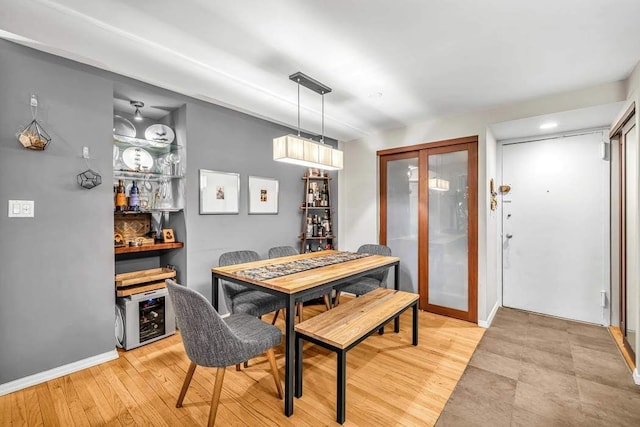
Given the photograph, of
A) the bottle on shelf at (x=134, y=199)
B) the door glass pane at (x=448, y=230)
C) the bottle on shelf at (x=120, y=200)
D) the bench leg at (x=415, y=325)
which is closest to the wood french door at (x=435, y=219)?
the door glass pane at (x=448, y=230)

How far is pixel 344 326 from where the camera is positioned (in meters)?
2.03

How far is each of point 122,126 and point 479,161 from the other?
3.99 m

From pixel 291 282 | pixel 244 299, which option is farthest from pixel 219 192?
pixel 291 282

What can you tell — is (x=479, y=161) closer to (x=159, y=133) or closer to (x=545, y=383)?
(x=545, y=383)

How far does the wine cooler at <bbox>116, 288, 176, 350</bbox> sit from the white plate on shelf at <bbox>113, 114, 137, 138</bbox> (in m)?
1.70

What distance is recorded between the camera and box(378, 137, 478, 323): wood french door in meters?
3.45

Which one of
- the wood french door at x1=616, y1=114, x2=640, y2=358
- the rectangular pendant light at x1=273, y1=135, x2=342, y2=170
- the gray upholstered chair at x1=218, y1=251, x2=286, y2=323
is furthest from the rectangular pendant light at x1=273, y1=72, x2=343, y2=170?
the wood french door at x1=616, y1=114, x2=640, y2=358

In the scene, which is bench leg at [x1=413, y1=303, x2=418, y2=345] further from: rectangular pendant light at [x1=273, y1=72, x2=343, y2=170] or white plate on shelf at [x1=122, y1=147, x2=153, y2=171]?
white plate on shelf at [x1=122, y1=147, x2=153, y2=171]

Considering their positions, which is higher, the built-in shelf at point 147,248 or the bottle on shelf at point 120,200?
the bottle on shelf at point 120,200

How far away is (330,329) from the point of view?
1.98 m

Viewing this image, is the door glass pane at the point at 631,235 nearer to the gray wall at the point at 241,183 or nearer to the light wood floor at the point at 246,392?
the light wood floor at the point at 246,392

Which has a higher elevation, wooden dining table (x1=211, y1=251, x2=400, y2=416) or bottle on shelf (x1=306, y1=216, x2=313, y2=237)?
bottle on shelf (x1=306, y1=216, x2=313, y2=237)

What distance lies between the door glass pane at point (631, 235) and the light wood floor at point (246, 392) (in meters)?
1.39

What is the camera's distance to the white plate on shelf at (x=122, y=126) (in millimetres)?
2980
